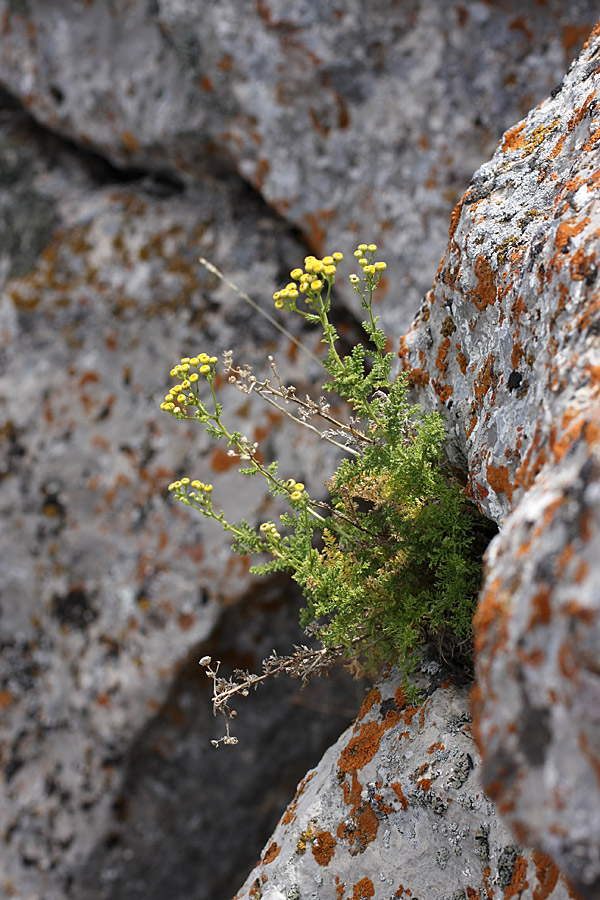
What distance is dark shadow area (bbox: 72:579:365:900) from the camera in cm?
423

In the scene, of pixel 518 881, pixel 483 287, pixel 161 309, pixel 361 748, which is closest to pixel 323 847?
pixel 361 748

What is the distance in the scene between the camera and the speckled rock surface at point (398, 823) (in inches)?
68.7

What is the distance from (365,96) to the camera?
4227mm

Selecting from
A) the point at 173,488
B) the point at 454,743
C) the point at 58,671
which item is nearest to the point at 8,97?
the point at 58,671

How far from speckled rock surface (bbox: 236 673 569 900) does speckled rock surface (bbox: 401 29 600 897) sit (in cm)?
68

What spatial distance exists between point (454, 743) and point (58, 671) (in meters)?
3.38

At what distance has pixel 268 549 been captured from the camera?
82.1 inches

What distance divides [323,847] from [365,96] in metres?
3.94

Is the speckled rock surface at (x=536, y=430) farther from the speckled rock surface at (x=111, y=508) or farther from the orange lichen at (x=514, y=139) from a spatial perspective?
the speckled rock surface at (x=111, y=508)

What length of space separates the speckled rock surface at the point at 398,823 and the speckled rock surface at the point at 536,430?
68 cm

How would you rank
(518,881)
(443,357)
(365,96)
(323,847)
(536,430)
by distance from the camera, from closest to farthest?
(536,430)
(518,881)
(323,847)
(443,357)
(365,96)

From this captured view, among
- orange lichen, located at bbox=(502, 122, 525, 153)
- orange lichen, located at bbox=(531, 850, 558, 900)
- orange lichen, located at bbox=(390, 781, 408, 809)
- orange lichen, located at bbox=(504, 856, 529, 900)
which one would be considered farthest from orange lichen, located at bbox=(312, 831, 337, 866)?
orange lichen, located at bbox=(502, 122, 525, 153)

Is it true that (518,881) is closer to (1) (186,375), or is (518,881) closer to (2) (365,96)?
(1) (186,375)

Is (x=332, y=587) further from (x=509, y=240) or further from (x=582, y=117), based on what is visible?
(x=582, y=117)
